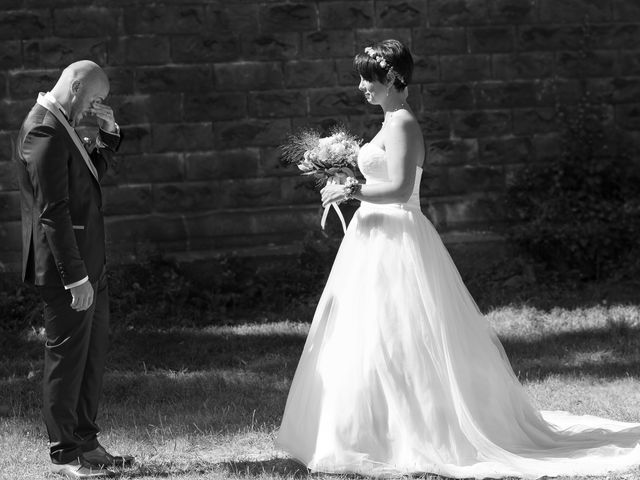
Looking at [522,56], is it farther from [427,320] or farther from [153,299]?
[427,320]

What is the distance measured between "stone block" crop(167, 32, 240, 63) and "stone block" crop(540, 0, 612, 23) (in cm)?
317

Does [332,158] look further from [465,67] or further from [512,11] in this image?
[512,11]

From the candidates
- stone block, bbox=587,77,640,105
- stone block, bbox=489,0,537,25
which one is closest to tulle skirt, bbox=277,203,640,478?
stone block, bbox=489,0,537,25

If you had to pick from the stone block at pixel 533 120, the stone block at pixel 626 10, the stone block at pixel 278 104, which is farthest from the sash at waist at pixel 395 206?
the stone block at pixel 626 10

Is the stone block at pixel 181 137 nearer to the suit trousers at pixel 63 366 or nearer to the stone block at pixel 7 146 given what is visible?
the stone block at pixel 7 146

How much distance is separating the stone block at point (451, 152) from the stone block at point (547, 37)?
43.6 inches

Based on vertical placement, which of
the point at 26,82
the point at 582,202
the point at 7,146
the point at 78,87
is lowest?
the point at 582,202

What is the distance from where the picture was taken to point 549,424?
5902 mm

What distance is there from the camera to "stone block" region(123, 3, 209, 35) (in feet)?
33.1

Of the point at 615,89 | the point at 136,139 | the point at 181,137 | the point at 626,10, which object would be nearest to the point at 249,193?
the point at 181,137

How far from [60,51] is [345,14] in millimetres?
2755

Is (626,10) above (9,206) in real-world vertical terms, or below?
above

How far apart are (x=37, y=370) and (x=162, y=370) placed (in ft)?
3.09

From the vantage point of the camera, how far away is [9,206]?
10.0m
